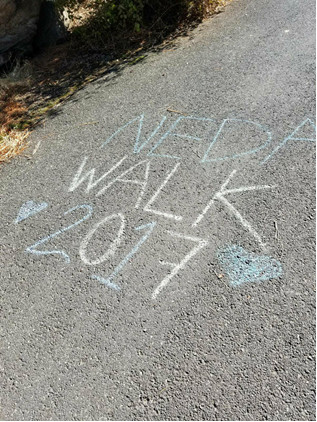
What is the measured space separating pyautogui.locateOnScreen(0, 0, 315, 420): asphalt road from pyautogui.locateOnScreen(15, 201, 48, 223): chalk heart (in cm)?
2

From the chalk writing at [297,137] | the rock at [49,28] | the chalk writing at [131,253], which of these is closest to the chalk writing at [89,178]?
the chalk writing at [131,253]

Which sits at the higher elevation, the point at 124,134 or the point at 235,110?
the point at 124,134

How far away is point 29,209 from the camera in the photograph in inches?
142

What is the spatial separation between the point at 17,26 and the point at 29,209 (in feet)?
12.5

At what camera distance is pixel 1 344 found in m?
2.68

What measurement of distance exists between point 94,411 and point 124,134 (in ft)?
8.69

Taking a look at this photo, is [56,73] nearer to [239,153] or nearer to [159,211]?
[239,153]

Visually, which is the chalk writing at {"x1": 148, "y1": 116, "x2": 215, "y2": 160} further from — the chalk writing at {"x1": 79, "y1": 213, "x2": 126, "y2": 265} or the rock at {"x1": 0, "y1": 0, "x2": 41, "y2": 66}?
the rock at {"x1": 0, "y1": 0, "x2": 41, "y2": 66}

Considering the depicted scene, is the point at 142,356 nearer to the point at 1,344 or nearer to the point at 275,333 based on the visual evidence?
the point at 275,333

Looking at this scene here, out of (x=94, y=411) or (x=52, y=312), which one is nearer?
(x=94, y=411)

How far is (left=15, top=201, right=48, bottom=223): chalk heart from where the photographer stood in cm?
354

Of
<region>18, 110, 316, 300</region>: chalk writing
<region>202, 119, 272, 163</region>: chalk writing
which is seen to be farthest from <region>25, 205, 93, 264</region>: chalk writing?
<region>202, 119, 272, 163</region>: chalk writing

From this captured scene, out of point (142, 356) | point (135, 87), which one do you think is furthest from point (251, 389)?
point (135, 87)

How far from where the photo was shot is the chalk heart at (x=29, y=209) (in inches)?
139
